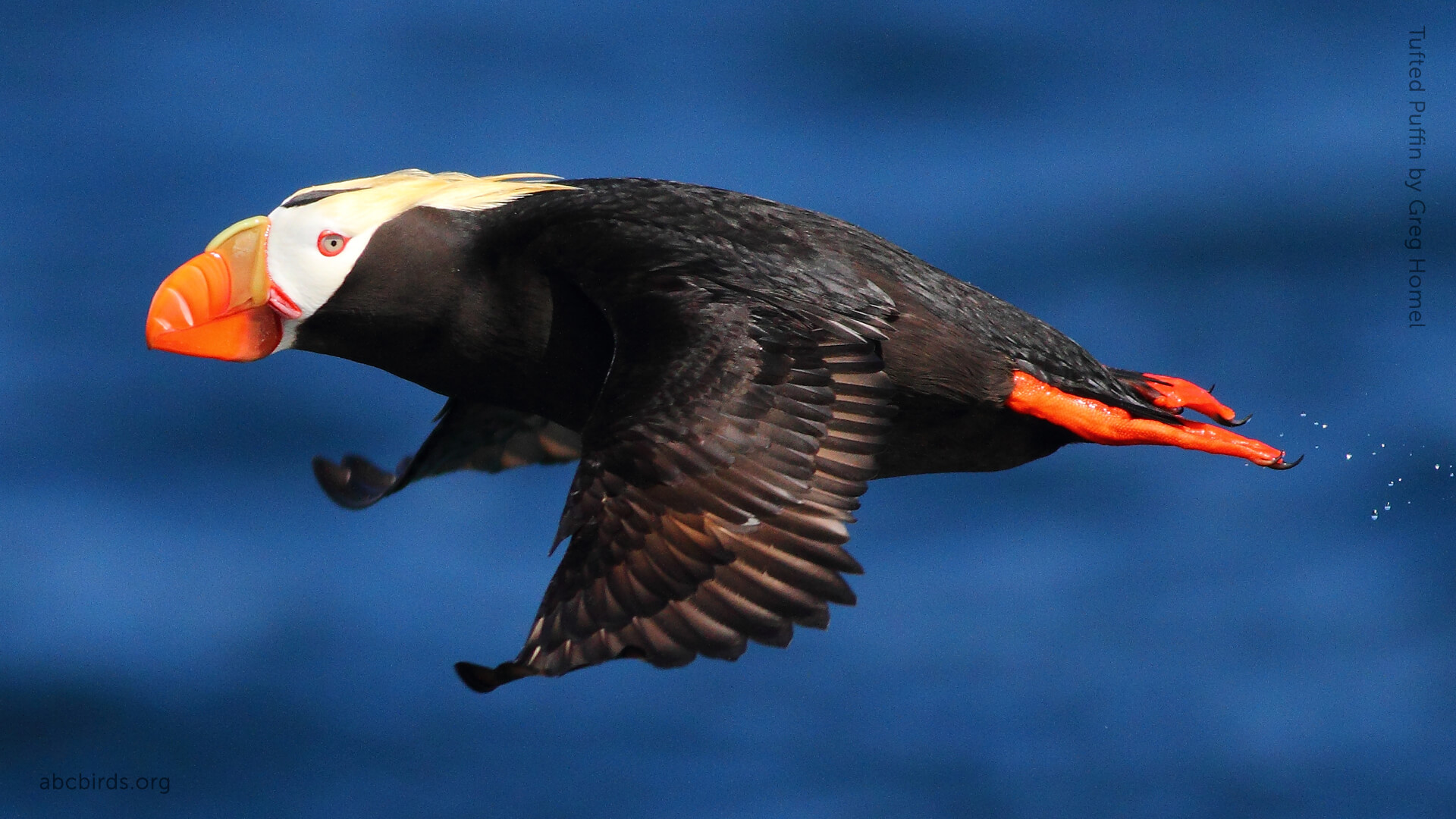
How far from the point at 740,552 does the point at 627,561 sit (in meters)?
0.27

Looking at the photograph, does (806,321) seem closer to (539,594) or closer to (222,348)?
(222,348)

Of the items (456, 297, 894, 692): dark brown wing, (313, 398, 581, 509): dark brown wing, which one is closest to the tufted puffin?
(456, 297, 894, 692): dark brown wing

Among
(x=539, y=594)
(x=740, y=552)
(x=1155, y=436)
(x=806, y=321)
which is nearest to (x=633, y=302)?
(x=806, y=321)

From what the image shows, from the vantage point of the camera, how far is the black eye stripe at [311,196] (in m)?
5.50

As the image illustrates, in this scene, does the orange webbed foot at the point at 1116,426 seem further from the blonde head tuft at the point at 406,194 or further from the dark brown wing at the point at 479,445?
the dark brown wing at the point at 479,445

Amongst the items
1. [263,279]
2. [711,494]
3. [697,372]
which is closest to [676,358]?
[697,372]

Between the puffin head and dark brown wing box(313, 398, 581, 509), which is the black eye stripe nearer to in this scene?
the puffin head

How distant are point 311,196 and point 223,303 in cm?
41

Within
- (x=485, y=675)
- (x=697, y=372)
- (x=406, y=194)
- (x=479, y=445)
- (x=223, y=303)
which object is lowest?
(x=485, y=675)

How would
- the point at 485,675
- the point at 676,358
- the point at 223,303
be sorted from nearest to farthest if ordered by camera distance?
1. the point at 485,675
2. the point at 676,358
3. the point at 223,303

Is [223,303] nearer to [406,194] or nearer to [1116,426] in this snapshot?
[406,194]

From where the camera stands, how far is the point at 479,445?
655cm

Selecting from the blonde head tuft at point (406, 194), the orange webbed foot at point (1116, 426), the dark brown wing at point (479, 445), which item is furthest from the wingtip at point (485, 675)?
the dark brown wing at point (479, 445)

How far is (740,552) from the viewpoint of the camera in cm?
459
